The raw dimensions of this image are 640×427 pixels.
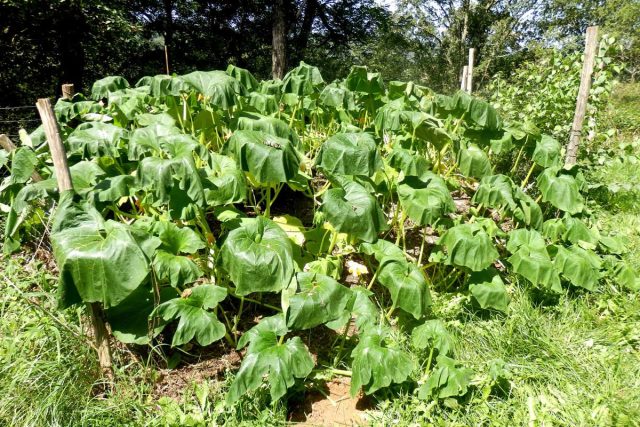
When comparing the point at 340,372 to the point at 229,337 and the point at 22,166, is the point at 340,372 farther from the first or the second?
the point at 22,166

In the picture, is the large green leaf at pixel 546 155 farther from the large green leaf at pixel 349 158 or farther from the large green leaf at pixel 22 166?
the large green leaf at pixel 22 166

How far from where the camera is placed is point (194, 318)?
1.83 meters

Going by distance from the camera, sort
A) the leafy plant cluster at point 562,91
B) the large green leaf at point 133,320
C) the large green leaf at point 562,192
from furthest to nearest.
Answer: the leafy plant cluster at point 562,91 → the large green leaf at point 562,192 → the large green leaf at point 133,320

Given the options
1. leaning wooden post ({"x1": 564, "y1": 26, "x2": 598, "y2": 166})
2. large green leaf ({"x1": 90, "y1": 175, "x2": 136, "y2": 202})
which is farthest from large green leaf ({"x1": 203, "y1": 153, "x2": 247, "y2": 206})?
leaning wooden post ({"x1": 564, "y1": 26, "x2": 598, "y2": 166})

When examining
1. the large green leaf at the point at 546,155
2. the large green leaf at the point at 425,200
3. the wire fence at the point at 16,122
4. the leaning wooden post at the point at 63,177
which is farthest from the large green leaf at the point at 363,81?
the wire fence at the point at 16,122

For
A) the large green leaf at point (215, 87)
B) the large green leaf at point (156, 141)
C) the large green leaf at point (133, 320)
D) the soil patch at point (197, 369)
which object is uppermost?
the large green leaf at point (215, 87)

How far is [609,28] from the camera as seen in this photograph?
21281 millimetres

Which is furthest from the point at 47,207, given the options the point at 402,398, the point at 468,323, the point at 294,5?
the point at 294,5

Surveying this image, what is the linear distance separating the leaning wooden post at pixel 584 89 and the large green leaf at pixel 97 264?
10.3ft

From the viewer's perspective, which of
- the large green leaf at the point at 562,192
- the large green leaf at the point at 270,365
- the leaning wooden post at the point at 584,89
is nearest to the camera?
the large green leaf at the point at 270,365

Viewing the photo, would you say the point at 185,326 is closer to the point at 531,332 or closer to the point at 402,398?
the point at 402,398

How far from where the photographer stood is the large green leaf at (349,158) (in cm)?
238

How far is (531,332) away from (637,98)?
18.7 metres

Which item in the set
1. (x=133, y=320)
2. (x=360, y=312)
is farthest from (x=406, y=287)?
(x=133, y=320)
